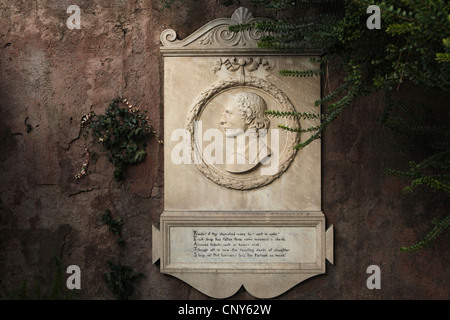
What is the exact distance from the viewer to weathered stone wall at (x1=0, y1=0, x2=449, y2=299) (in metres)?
3.50

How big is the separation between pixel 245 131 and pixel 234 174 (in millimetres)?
362

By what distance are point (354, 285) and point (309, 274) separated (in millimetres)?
392

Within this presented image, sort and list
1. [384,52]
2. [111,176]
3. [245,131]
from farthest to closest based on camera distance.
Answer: [111,176] < [245,131] < [384,52]

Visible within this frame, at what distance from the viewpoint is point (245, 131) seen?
3.44 metres

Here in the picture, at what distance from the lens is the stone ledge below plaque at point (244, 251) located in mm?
3461

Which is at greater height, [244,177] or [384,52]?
[384,52]

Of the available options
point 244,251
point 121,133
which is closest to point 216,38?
point 121,133

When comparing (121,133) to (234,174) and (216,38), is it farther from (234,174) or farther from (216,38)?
(216,38)

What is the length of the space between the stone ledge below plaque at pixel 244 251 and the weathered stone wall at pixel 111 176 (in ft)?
0.38

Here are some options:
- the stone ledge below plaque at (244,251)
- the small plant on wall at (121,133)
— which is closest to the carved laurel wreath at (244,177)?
the stone ledge below plaque at (244,251)

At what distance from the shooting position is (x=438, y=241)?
3.51m

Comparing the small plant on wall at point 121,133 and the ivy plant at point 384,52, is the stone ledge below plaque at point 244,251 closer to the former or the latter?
the small plant on wall at point 121,133

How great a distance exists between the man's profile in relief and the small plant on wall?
0.60 meters

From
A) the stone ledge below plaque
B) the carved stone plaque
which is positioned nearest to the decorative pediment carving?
the carved stone plaque
